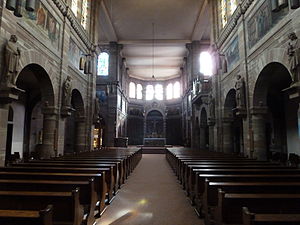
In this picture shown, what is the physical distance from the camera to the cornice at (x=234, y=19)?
10.2m

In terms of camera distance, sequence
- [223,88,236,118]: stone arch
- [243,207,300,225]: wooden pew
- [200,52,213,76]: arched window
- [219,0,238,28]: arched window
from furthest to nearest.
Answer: [200,52,213,76]: arched window → [223,88,236,118]: stone arch → [219,0,238,28]: arched window → [243,207,300,225]: wooden pew

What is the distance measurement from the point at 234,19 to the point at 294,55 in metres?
Result: 6.22

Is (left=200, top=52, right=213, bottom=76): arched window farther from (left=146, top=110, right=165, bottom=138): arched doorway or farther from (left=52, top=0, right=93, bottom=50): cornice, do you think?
(left=52, top=0, right=93, bottom=50): cornice

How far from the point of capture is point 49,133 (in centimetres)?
989

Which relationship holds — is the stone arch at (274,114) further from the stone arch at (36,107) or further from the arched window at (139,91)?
the arched window at (139,91)

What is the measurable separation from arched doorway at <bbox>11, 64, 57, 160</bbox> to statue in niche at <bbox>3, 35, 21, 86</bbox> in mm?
2239

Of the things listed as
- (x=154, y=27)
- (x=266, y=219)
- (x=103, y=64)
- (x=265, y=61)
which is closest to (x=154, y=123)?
(x=103, y=64)

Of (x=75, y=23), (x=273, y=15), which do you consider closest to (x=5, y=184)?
(x=273, y=15)

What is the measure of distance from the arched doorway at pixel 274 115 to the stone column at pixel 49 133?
28.5ft

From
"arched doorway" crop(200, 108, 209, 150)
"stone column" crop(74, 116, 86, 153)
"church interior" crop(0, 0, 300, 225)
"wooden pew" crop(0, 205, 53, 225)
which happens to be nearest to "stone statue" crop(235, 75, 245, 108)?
"church interior" crop(0, 0, 300, 225)

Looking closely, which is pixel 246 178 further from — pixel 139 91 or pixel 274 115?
pixel 139 91

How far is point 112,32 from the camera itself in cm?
2256

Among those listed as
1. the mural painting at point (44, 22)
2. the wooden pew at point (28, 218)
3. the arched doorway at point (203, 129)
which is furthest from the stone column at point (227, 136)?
the wooden pew at point (28, 218)

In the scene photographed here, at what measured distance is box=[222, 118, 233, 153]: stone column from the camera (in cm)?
1319
